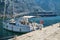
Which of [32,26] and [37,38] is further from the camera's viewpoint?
[32,26]

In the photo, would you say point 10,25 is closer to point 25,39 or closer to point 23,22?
point 23,22

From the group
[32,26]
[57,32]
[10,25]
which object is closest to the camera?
[57,32]

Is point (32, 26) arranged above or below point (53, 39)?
below

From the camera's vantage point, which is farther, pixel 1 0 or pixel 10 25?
pixel 1 0

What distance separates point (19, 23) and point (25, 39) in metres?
43.4

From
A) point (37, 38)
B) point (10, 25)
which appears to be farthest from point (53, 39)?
point (10, 25)

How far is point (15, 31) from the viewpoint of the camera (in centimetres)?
6381

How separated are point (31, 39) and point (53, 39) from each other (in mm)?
2700

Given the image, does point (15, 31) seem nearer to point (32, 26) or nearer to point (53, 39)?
point (32, 26)

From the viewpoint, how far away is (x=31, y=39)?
2084cm

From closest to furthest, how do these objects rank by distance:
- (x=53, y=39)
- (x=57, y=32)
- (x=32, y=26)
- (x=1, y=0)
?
(x=53, y=39), (x=57, y=32), (x=32, y=26), (x=1, y=0)

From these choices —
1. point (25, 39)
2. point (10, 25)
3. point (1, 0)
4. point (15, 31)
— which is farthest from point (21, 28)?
point (1, 0)

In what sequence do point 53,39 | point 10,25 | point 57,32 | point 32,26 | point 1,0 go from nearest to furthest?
point 53,39, point 57,32, point 32,26, point 10,25, point 1,0

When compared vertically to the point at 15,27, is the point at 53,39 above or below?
above
